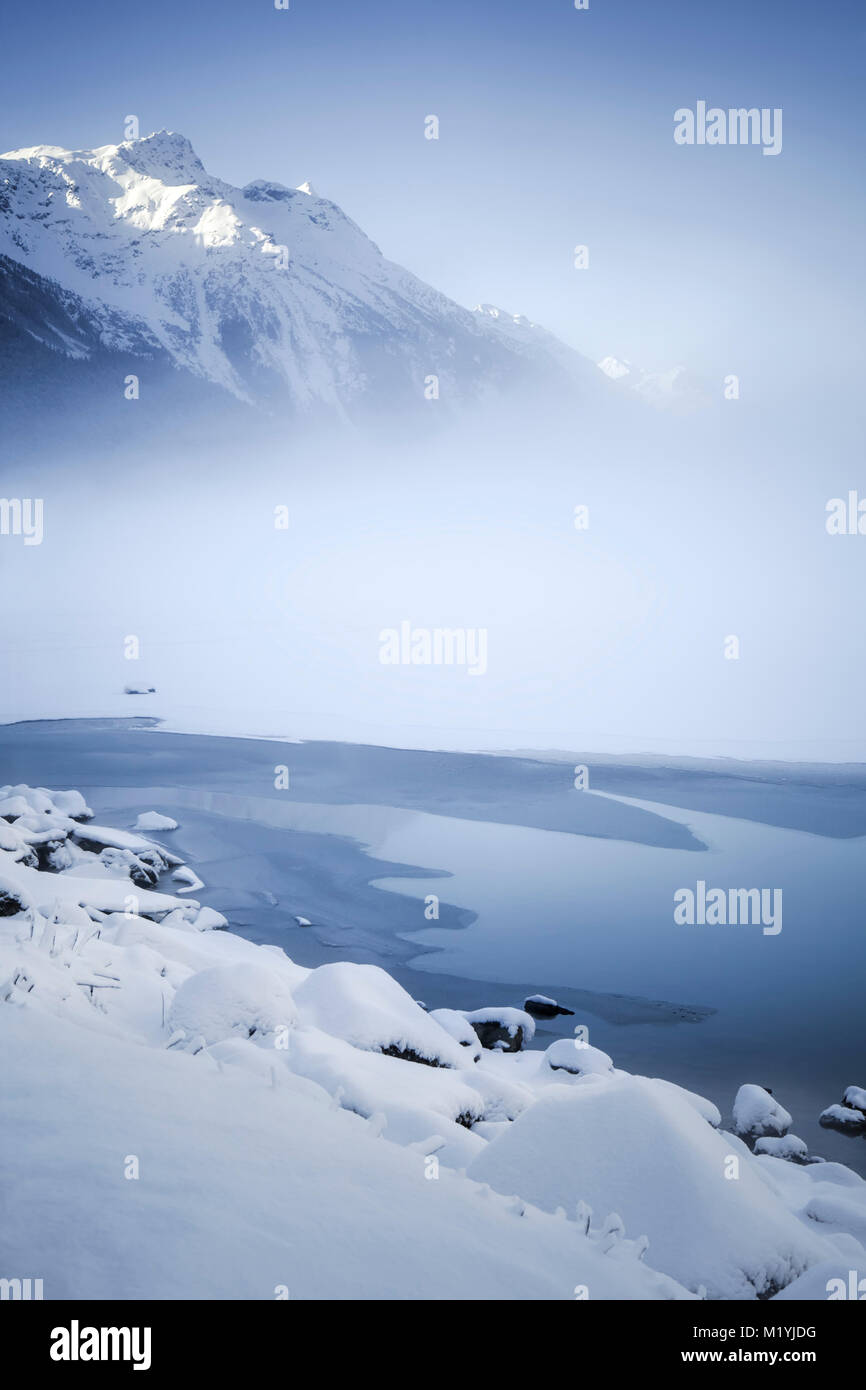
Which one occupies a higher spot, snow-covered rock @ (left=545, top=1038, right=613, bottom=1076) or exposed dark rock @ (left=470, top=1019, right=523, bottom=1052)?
snow-covered rock @ (left=545, top=1038, right=613, bottom=1076)

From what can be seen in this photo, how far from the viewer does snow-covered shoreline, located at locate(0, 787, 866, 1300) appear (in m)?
3.19

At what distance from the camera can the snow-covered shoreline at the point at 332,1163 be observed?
3191 mm

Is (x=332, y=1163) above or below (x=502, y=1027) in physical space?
above

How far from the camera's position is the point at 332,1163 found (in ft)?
13.4

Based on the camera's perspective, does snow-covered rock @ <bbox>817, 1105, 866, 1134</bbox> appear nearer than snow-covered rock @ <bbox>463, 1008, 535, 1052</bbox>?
Yes

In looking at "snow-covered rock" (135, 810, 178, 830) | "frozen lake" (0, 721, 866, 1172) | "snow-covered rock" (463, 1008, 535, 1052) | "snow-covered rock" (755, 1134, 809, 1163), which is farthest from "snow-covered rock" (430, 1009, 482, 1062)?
"snow-covered rock" (135, 810, 178, 830)

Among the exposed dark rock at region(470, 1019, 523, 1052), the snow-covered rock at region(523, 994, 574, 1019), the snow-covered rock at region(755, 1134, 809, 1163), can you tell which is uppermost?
the exposed dark rock at region(470, 1019, 523, 1052)

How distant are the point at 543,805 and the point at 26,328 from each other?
16827 centimetres

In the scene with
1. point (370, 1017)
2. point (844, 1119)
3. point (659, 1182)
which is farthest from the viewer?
point (844, 1119)

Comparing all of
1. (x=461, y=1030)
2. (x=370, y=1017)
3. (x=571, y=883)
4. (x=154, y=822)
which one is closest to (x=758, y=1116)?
(x=461, y=1030)

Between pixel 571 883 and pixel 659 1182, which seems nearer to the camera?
pixel 659 1182

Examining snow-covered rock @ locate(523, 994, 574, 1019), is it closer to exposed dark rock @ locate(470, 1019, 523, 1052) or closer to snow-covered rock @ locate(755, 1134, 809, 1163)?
exposed dark rock @ locate(470, 1019, 523, 1052)

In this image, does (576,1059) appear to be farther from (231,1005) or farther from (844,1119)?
(231,1005)
